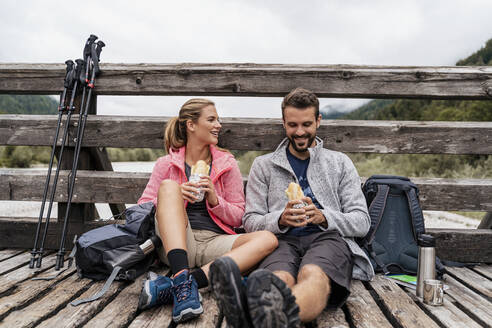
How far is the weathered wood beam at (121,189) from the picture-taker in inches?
140

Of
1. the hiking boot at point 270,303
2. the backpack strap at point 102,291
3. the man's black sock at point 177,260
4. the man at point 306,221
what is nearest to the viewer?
the hiking boot at point 270,303

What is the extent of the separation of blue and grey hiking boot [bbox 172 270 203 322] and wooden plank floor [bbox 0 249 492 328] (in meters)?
0.06

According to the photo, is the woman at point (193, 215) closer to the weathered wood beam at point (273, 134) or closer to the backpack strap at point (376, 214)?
the weathered wood beam at point (273, 134)

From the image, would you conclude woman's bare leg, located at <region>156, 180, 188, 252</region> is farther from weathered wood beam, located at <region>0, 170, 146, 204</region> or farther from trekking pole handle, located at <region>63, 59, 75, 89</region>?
trekking pole handle, located at <region>63, 59, 75, 89</region>

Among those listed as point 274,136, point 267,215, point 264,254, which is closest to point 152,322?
point 264,254

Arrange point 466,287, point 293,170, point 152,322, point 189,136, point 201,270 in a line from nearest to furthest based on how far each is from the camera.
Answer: point 152,322 < point 201,270 < point 466,287 < point 293,170 < point 189,136

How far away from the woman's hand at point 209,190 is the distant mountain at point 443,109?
10919mm

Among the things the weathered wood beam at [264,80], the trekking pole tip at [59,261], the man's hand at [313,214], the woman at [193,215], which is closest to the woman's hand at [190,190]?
the woman at [193,215]

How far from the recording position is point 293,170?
3.17 m

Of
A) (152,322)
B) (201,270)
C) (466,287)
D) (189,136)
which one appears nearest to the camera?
(152,322)

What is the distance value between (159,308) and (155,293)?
122mm

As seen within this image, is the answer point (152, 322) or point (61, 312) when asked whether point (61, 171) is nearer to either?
point (61, 312)

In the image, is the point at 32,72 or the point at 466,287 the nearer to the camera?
the point at 466,287

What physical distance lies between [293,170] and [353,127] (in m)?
0.89
